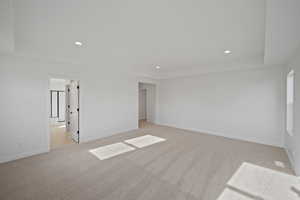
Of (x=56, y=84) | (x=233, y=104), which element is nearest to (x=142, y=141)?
(x=233, y=104)

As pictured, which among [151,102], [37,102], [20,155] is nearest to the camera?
[20,155]

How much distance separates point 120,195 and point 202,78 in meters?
4.95

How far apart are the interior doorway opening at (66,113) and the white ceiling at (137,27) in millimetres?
1596

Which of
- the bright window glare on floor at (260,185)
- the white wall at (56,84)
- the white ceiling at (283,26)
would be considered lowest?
the bright window glare on floor at (260,185)

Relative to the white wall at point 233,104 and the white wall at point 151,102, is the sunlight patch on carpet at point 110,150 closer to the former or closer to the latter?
the white wall at point 233,104

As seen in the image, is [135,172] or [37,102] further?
[37,102]

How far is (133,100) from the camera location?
227 inches

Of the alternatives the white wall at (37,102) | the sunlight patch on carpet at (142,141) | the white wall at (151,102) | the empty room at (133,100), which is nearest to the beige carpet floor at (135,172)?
the empty room at (133,100)

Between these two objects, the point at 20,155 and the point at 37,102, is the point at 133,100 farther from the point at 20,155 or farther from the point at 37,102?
the point at 20,155

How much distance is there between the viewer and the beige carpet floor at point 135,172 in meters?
1.96

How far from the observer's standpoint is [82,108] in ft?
13.7

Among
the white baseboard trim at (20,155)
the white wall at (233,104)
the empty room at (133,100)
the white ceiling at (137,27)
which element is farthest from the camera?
the white wall at (233,104)

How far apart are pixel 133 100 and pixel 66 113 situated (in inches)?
115

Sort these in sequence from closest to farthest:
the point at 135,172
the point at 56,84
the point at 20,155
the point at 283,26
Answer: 1. the point at 283,26
2. the point at 135,172
3. the point at 20,155
4. the point at 56,84
